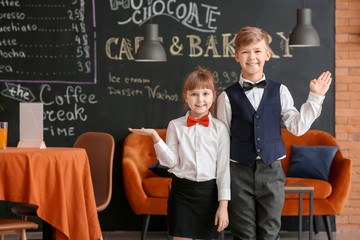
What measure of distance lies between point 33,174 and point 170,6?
2679 mm

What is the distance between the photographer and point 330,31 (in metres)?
5.10

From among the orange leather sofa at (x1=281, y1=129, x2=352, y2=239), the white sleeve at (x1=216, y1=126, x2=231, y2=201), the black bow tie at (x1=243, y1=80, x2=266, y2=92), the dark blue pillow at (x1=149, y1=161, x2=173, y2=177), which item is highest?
the black bow tie at (x1=243, y1=80, x2=266, y2=92)

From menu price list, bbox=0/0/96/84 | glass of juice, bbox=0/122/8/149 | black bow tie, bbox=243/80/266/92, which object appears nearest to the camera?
black bow tie, bbox=243/80/266/92

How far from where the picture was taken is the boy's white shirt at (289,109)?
2.24 m

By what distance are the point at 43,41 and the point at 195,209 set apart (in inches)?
128

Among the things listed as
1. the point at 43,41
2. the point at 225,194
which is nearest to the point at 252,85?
the point at 225,194

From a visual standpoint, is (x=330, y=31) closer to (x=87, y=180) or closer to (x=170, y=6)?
(x=170, y=6)

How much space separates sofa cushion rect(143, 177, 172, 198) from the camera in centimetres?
446

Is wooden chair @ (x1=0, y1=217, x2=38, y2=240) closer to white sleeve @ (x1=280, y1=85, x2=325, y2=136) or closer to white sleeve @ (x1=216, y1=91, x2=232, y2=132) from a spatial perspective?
white sleeve @ (x1=216, y1=91, x2=232, y2=132)

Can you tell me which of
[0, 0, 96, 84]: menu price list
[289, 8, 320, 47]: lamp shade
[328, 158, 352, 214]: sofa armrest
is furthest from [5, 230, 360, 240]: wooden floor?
[289, 8, 320, 47]: lamp shade

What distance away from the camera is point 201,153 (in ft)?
7.86

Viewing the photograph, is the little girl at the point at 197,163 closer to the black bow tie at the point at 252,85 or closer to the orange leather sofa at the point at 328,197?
the black bow tie at the point at 252,85

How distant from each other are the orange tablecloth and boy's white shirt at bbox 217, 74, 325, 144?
1162 mm

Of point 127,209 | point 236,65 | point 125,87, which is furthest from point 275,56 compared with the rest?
point 127,209
